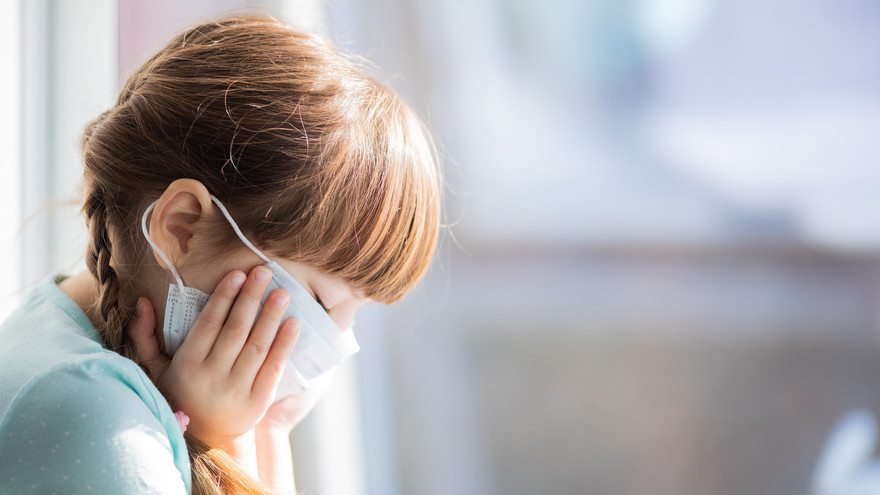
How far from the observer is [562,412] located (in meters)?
1.06

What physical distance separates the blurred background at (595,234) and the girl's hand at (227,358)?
10.5 inches

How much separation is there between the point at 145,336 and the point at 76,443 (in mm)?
187

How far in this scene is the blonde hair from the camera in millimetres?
702

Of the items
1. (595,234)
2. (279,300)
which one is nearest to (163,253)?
(279,300)

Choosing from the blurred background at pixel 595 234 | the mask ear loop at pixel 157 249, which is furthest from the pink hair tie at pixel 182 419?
the blurred background at pixel 595 234

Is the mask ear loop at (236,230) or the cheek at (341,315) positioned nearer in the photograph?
the mask ear loop at (236,230)

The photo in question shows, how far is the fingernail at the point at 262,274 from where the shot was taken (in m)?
0.73

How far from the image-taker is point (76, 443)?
0.58 metres

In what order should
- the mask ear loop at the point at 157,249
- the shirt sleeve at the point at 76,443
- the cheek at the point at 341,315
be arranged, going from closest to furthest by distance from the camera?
the shirt sleeve at the point at 76,443 → the mask ear loop at the point at 157,249 → the cheek at the point at 341,315

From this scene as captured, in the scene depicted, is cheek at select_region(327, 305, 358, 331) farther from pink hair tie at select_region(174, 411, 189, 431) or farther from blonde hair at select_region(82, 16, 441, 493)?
pink hair tie at select_region(174, 411, 189, 431)

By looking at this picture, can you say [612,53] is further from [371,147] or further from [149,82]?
[149,82]

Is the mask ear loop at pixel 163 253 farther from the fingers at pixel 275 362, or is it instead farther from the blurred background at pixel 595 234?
the blurred background at pixel 595 234

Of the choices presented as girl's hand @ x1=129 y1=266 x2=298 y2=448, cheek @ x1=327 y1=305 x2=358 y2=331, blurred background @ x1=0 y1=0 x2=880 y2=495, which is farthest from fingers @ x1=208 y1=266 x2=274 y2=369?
blurred background @ x1=0 y1=0 x2=880 y2=495

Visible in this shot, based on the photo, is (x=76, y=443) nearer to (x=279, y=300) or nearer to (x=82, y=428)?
(x=82, y=428)
